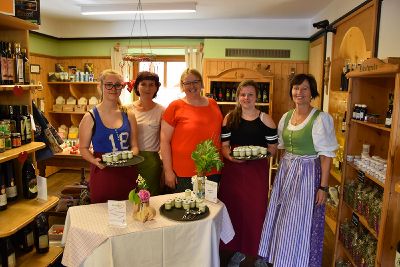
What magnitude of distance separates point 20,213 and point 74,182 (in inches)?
141

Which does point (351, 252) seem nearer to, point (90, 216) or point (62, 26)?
point (90, 216)

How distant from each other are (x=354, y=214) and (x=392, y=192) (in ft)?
2.26

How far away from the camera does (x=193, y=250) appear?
1.81 meters

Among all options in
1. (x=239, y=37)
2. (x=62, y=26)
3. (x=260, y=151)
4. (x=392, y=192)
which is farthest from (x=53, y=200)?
(x=62, y=26)

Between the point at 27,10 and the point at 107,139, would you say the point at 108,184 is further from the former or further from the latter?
the point at 27,10

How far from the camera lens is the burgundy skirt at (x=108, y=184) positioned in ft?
7.11

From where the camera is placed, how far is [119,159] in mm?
2059

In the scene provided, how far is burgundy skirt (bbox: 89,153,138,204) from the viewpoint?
85.4 inches

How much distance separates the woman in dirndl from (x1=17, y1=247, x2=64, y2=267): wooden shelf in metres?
1.51

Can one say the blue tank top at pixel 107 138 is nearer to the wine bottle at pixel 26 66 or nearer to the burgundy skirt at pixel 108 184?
the burgundy skirt at pixel 108 184

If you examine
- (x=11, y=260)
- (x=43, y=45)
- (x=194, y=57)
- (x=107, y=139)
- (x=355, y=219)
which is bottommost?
(x=11, y=260)

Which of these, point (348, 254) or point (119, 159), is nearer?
point (119, 159)

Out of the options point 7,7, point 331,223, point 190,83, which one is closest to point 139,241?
point 190,83

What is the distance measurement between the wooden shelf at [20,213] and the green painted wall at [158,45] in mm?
3815
